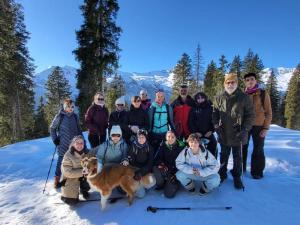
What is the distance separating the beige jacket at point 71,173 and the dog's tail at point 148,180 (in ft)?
4.61

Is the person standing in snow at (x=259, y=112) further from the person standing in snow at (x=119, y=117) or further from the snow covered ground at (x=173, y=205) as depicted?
the person standing in snow at (x=119, y=117)

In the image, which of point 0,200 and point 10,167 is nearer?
point 0,200

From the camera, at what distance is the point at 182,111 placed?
679cm

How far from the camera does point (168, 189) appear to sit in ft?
19.1

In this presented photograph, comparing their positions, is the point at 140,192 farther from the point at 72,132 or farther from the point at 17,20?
the point at 17,20

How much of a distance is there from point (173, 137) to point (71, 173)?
7.94 feet

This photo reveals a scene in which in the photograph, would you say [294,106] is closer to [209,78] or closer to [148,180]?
[209,78]

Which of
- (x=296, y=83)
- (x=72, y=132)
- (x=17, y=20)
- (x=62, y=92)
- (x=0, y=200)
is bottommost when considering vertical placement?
(x=0, y=200)

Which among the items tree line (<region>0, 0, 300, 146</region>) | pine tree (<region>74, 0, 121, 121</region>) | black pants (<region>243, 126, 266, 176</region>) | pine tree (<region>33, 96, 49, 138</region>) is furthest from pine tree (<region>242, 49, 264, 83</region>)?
black pants (<region>243, 126, 266, 176</region>)

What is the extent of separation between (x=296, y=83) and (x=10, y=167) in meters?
42.2

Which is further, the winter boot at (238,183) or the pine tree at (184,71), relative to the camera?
the pine tree at (184,71)

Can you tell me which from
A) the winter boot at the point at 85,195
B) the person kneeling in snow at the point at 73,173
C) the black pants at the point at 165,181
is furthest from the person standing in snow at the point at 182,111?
the winter boot at the point at 85,195

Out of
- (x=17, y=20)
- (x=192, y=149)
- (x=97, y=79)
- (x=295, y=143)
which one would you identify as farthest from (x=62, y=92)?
(x=192, y=149)

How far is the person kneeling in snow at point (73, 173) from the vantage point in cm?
569
